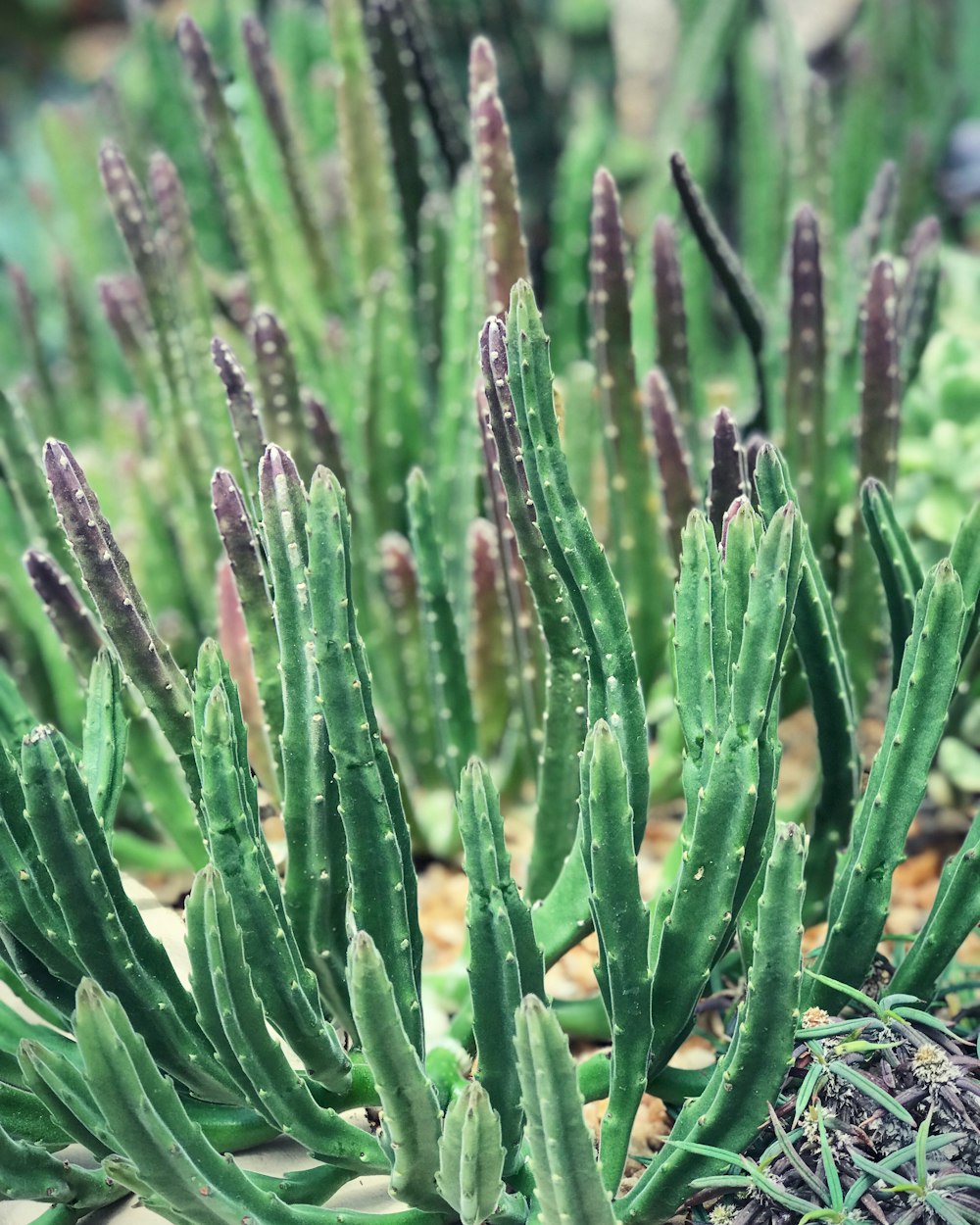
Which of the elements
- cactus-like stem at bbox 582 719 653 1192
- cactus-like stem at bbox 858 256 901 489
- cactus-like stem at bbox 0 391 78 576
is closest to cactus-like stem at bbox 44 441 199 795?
cactus-like stem at bbox 582 719 653 1192

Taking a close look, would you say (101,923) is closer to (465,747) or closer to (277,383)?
(465,747)

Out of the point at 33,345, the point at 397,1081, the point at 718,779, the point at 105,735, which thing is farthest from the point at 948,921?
the point at 33,345

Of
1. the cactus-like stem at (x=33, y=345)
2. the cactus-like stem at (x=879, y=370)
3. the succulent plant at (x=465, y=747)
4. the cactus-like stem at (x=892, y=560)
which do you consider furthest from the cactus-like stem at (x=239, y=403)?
the cactus-like stem at (x=33, y=345)

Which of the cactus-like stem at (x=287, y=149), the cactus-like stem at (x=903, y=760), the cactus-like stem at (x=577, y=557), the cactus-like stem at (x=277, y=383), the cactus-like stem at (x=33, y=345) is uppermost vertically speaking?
the cactus-like stem at (x=287, y=149)

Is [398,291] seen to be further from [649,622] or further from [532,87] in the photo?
[532,87]

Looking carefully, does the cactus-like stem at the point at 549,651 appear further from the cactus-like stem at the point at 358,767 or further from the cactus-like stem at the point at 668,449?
the cactus-like stem at the point at 668,449

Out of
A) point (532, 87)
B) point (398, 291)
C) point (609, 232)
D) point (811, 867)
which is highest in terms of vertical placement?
point (532, 87)

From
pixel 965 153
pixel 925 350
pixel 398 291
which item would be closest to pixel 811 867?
pixel 925 350

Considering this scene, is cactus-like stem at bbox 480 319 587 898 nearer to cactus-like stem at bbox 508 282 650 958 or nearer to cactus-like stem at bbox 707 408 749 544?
cactus-like stem at bbox 508 282 650 958
